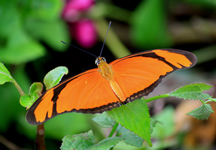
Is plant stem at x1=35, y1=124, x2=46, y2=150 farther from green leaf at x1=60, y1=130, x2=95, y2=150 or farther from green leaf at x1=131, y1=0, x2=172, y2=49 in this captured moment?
green leaf at x1=131, y1=0, x2=172, y2=49

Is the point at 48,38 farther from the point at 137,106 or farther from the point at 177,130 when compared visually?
the point at 137,106

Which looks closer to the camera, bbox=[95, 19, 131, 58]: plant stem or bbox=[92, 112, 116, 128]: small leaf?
bbox=[92, 112, 116, 128]: small leaf

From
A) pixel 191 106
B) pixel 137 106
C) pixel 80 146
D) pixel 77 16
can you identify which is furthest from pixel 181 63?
pixel 77 16

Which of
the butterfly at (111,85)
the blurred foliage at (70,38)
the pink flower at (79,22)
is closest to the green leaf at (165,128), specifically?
the blurred foliage at (70,38)

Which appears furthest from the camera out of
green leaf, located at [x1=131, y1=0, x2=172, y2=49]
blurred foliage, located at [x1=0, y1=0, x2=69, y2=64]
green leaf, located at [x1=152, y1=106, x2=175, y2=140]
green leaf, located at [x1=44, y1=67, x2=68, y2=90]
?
green leaf, located at [x1=131, y1=0, x2=172, y2=49]

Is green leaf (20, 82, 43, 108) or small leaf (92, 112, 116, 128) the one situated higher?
green leaf (20, 82, 43, 108)

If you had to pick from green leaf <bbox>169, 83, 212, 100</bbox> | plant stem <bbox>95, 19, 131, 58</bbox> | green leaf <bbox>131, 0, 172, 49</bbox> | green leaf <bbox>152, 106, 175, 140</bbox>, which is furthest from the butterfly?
green leaf <bbox>131, 0, 172, 49</bbox>

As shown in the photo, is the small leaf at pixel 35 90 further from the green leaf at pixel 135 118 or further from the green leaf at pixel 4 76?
the green leaf at pixel 135 118

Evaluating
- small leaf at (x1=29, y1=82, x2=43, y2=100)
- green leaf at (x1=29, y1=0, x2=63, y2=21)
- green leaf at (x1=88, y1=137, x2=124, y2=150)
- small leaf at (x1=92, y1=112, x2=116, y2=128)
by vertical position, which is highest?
green leaf at (x1=29, y1=0, x2=63, y2=21)
